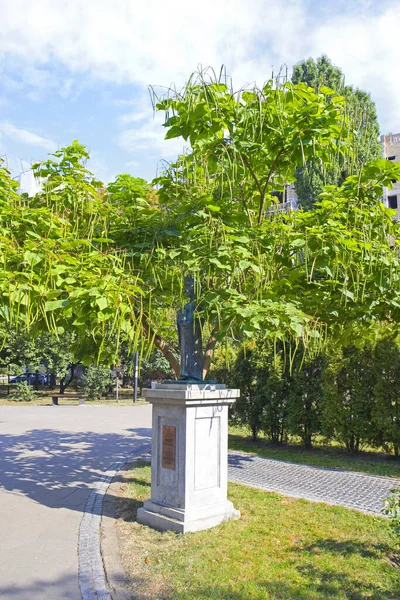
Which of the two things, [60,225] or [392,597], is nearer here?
[392,597]

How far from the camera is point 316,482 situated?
773 centimetres

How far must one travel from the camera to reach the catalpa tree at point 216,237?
455 centimetres

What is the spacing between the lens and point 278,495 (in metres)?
6.85

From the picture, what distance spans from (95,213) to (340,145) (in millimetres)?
2820

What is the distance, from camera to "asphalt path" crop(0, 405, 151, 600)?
431cm

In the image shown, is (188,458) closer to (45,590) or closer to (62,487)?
(45,590)

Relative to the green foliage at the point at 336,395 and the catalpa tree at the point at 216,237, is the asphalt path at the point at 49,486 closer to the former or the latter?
the catalpa tree at the point at 216,237

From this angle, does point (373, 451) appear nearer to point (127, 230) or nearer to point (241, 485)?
point (241, 485)

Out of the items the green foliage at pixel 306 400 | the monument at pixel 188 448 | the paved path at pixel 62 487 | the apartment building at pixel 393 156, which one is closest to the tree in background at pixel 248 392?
the green foliage at pixel 306 400

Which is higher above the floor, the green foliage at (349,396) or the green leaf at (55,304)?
the green leaf at (55,304)

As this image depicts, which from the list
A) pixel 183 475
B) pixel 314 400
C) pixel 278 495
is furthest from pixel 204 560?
pixel 314 400

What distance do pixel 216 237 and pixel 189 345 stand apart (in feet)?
5.11

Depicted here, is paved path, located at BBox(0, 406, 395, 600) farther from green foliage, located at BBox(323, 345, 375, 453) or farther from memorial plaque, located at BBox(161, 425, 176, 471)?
green foliage, located at BBox(323, 345, 375, 453)

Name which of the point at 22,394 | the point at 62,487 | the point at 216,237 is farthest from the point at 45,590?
the point at 22,394
